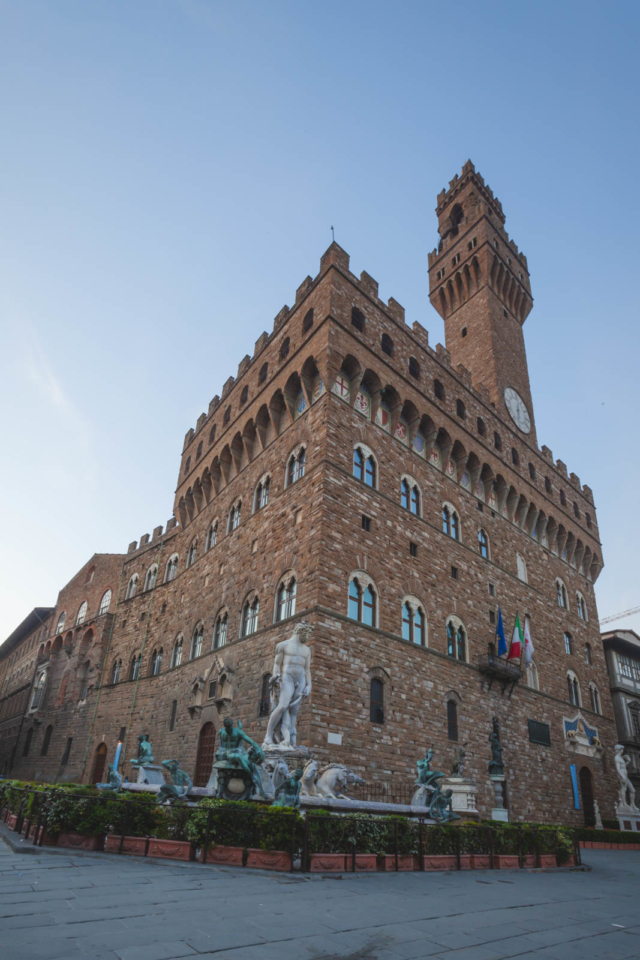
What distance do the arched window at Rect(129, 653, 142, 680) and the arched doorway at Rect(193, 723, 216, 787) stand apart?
27.1 ft

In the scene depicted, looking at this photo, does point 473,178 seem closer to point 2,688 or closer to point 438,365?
point 438,365

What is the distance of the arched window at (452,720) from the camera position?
18062 mm

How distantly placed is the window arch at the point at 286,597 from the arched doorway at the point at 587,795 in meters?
16.3

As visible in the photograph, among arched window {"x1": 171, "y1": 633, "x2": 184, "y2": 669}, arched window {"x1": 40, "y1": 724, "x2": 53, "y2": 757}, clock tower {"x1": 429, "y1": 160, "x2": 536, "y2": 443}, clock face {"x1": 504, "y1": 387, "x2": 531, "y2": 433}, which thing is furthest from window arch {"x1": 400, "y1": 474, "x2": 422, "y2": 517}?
arched window {"x1": 40, "y1": 724, "x2": 53, "y2": 757}

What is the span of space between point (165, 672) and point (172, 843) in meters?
16.7

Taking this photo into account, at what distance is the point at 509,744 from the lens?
20.6m

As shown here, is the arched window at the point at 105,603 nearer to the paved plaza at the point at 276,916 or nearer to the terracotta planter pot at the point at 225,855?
the paved plaza at the point at 276,916

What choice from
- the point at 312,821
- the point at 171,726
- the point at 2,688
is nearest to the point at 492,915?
the point at 312,821

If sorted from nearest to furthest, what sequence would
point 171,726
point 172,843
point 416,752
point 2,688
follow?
point 172,843, point 416,752, point 171,726, point 2,688

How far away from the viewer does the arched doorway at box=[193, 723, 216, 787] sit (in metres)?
18.8

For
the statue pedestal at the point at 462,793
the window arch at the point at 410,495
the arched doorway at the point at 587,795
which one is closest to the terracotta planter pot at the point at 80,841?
the statue pedestal at the point at 462,793

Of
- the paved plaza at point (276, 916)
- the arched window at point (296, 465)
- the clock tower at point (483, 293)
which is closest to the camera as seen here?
the paved plaza at point (276, 916)

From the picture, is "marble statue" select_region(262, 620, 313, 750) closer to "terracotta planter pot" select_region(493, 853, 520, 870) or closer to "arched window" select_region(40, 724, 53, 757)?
"terracotta planter pot" select_region(493, 853, 520, 870)

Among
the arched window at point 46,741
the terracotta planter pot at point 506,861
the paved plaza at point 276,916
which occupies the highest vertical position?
the arched window at point 46,741
